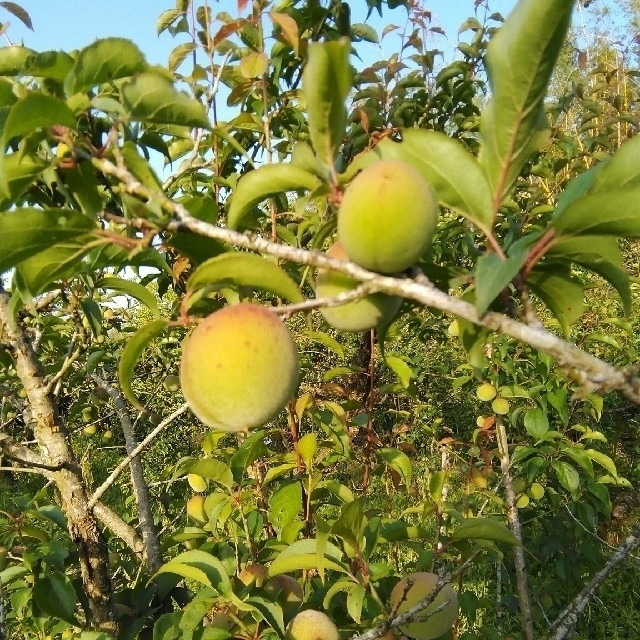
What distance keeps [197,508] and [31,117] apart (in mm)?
1452

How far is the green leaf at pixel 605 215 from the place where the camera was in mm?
654

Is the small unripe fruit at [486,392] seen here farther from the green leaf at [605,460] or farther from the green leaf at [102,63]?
the green leaf at [102,63]

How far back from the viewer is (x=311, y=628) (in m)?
1.29

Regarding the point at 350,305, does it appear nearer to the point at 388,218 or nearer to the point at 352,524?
the point at 388,218

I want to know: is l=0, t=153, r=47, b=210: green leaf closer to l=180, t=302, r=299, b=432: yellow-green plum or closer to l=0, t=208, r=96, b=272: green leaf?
l=0, t=208, r=96, b=272: green leaf

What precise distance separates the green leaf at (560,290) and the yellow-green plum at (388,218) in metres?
0.19

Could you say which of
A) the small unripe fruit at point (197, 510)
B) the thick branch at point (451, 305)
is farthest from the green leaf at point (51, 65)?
the small unripe fruit at point (197, 510)

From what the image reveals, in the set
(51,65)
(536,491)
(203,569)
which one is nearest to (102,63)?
(51,65)

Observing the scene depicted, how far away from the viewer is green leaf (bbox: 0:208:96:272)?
2.35 ft

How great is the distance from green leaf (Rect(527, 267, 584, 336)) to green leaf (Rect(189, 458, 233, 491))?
101cm

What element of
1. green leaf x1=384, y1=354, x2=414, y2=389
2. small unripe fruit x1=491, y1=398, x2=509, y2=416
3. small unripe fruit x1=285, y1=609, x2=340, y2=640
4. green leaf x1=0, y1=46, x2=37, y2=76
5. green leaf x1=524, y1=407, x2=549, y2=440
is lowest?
small unripe fruit x1=285, y1=609, x2=340, y2=640

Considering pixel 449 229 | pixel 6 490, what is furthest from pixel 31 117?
pixel 6 490

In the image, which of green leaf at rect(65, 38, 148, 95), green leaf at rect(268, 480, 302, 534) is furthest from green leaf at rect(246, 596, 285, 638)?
green leaf at rect(65, 38, 148, 95)

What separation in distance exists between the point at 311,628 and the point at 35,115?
1092 millimetres
